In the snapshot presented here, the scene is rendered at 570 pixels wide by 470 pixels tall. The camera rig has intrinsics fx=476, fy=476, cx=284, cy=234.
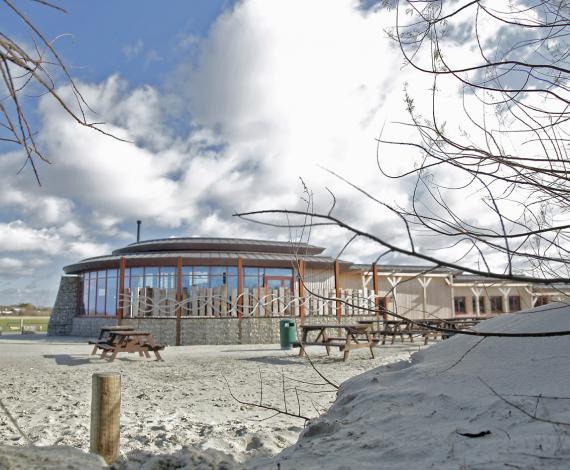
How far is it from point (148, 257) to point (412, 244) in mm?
19208

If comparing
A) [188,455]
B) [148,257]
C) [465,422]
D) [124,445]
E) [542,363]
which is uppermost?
[148,257]

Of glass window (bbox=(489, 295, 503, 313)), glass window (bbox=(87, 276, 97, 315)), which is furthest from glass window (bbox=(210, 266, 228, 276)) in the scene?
glass window (bbox=(489, 295, 503, 313))

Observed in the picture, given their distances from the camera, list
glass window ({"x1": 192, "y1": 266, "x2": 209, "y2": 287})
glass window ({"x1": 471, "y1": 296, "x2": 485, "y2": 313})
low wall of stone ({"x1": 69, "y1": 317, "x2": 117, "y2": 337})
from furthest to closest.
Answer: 1. glass window ({"x1": 471, "y1": 296, "x2": 485, "y2": 313})
2. glass window ({"x1": 192, "y1": 266, "x2": 209, "y2": 287})
3. low wall of stone ({"x1": 69, "y1": 317, "x2": 117, "y2": 337})

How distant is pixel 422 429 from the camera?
3.00 metres

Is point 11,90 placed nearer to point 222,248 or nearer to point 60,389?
point 60,389

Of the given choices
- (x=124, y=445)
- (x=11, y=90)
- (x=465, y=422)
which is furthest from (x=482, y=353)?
(x=11, y=90)

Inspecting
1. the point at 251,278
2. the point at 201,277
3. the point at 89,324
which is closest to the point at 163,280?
the point at 201,277

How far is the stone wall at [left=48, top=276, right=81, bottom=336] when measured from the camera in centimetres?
2373

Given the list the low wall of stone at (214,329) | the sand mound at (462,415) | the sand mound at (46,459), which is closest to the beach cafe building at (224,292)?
the low wall of stone at (214,329)

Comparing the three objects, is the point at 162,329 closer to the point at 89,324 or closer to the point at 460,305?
the point at 89,324

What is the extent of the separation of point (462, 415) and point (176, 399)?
474 cm

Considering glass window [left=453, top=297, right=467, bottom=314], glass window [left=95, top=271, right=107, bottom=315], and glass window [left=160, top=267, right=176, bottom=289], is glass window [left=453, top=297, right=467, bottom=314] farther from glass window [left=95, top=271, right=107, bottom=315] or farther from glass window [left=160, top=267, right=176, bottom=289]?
glass window [left=95, top=271, right=107, bottom=315]

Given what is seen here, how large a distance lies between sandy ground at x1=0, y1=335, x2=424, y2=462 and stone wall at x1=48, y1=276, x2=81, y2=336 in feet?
38.7

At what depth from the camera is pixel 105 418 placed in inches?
144
